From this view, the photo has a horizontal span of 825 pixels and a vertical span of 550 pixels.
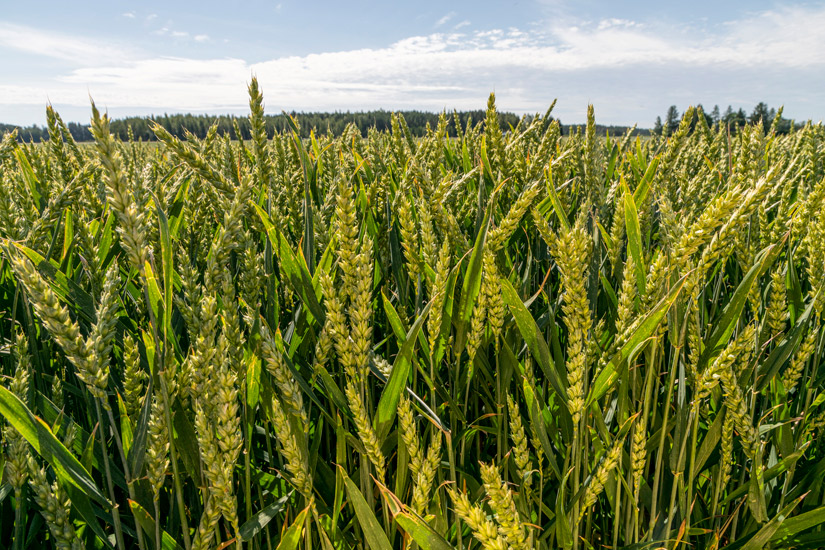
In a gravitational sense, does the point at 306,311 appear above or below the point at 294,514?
above

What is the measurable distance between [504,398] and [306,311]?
56cm

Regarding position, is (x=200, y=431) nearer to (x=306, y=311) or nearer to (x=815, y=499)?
(x=306, y=311)

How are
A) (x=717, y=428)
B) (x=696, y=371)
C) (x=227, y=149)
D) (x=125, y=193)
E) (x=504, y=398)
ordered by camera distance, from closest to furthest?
(x=125, y=193)
(x=696, y=371)
(x=717, y=428)
(x=504, y=398)
(x=227, y=149)

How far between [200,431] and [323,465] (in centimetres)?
51

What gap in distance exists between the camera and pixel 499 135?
65.3 inches

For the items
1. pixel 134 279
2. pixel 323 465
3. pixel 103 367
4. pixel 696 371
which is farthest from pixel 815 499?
pixel 134 279

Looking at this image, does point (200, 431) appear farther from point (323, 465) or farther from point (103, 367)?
point (323, 465)

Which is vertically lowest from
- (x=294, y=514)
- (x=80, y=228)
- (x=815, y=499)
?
(x=815, y=499)

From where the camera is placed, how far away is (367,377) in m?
1.21

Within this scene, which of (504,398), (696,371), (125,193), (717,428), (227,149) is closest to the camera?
(125,193)

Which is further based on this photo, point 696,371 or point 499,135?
point 499,135

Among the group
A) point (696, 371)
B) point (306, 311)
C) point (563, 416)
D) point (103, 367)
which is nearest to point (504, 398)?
point (563, 416)

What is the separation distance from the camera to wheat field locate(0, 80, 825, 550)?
0.87 meters

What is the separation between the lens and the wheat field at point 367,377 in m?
0.87
